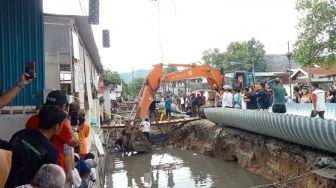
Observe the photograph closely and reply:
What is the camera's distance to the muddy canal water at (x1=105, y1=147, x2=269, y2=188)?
1198cm

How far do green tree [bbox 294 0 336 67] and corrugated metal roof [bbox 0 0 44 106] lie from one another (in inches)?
667

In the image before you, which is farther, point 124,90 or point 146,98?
point 124,90

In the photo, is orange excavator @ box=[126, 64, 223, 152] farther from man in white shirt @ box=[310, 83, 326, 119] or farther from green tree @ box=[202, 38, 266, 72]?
green tree @ box=[202, 38, 266, 72]

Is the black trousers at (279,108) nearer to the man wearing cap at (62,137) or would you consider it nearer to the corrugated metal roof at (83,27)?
the corrugated metal roof at (83,27)

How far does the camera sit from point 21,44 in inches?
218

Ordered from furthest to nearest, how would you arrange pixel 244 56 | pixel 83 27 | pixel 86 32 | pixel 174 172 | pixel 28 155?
pixel 244 56, pixel 174 172, pixel 86 32, pixel 83 27, pixel 28 155

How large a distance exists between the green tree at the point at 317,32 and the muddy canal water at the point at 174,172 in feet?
27.3

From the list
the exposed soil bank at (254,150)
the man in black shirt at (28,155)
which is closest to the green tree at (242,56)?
the exposed soil bank at (254,150)

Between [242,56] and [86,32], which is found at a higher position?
[242,56]

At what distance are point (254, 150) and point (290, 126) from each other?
3464mm

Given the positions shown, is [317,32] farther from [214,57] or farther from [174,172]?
[214,57]

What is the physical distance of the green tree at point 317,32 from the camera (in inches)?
760

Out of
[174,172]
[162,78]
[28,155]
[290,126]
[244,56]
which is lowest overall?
[174,172]

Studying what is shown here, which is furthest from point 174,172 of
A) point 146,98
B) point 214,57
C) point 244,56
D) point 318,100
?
point 214,57
